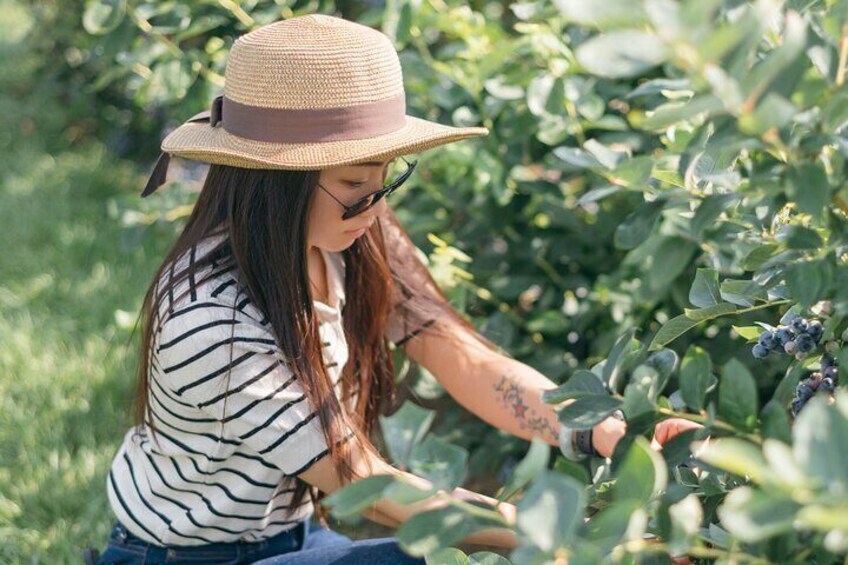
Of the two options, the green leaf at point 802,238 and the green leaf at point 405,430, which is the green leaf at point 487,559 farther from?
the green leaf at point 802,238

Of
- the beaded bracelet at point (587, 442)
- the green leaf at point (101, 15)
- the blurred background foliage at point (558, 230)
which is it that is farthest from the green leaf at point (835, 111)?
the green leaf at point (101, 15)

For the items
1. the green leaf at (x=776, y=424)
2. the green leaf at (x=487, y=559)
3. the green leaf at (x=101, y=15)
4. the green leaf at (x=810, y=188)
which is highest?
the green leaf at (x=810, y=188)

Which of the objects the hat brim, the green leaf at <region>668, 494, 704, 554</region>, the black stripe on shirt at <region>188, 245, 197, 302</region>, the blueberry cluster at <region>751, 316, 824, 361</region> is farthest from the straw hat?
the green leaf at <region>668, 494, 704, 554</region>

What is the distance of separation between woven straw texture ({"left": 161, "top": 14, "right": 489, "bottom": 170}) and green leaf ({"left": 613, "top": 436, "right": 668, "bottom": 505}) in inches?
24.3

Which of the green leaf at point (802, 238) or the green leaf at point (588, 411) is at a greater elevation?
the green leaf at point (802, 238)

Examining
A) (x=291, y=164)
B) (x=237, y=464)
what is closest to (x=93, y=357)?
(x=237, y=464)

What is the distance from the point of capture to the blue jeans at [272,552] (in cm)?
159

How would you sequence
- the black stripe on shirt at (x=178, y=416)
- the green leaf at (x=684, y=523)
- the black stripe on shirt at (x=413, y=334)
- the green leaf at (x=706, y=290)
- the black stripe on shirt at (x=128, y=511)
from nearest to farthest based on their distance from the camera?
the green leaf at (x=684, y=523) < the green leaf at (x=706, y=290) < the black stripe on shirt at (x=178, y=416) < the black stripe on shirt at (x=128, y=511) < the black stripe on shirt at (x=413, y=334)

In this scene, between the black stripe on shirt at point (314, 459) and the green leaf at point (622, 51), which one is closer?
the green leaf at point (622, 51)

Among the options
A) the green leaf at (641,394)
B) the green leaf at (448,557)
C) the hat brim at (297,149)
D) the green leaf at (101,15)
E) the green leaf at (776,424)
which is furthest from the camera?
the green leaf at (101,15)

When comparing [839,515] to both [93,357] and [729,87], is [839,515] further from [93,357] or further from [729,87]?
[93,357]

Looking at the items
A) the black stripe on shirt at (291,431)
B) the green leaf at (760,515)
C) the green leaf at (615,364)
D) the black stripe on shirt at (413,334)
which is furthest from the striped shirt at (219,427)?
the green leaf at (760,515)

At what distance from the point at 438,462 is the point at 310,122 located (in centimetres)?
65

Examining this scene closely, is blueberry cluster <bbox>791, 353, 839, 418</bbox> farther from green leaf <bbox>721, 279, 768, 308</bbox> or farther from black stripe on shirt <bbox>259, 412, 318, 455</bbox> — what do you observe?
black stripe on shirt <bbox>259, 412, 318, 455</bbox>
